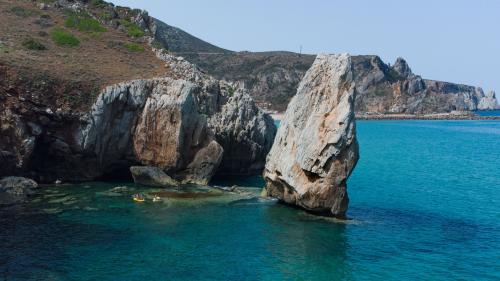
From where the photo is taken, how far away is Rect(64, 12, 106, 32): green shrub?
72.8 m

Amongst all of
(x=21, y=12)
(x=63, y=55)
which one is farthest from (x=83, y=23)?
(x=63, y=55)

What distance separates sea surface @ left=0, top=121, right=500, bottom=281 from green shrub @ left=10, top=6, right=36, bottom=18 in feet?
119

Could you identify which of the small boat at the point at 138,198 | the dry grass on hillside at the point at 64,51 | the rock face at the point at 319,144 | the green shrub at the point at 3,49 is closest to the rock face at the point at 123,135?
the dry grass on hillside at the point at 64,51

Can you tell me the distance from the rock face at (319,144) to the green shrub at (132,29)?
39.0 m

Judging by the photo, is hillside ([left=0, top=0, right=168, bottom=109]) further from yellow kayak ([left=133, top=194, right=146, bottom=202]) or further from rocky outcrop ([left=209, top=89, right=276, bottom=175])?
yellow kayak ([left=133, top=194, right=146, bottom=202])

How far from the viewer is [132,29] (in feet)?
259

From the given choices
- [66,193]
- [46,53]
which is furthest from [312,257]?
[46,53]

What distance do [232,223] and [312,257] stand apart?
853 cm

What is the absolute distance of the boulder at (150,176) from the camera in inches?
2009

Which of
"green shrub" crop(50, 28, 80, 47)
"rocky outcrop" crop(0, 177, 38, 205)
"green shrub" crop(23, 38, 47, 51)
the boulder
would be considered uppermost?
"green shrub" crop(50, 28, 80, 47)

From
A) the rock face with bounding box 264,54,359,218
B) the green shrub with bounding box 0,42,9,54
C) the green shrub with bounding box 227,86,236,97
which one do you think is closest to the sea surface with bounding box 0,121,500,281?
the rock face with bounding box 264,54,359,218

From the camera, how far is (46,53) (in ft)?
199

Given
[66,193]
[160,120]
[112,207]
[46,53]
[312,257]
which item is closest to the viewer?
[312,257]

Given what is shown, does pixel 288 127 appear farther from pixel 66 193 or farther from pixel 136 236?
pixel 66 193
